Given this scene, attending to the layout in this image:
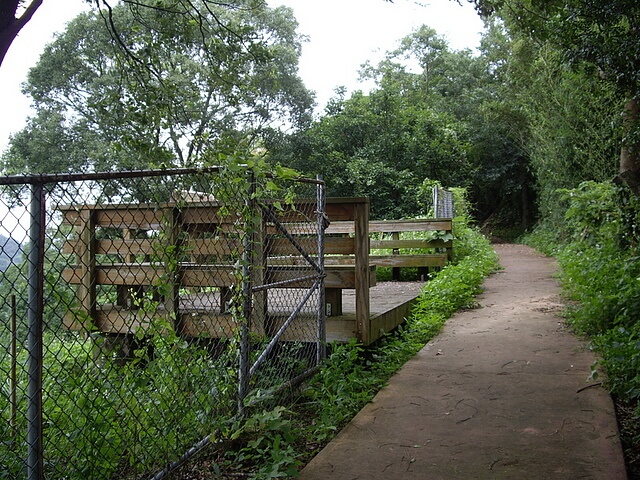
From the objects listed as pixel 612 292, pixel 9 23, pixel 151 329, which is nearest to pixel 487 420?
pixel 151 329

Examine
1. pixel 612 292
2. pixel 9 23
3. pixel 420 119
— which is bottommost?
pixel 612 292

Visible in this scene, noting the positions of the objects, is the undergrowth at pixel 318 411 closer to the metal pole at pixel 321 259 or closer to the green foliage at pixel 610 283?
the metal pole at pixel 321 259

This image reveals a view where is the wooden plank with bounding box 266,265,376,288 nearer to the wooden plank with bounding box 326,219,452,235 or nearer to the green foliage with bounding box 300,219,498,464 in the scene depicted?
the green foliage with bounding box 300,219,498,464

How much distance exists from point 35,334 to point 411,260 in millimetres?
8832

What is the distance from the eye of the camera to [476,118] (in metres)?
29.6

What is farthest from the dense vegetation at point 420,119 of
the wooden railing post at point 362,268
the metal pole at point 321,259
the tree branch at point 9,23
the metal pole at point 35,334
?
the metal pole at point 35,334

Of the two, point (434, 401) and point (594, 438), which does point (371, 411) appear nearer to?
point (434, 401)

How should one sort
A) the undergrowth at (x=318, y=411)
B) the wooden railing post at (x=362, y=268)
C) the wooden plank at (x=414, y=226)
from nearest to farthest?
the undergrowth at (x=318, y=411) → the wooden railing post at (x=362, y=268) → the wooden plank at (x=414, y=226)

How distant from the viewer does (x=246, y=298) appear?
318 centimetres

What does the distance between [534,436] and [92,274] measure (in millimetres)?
3522

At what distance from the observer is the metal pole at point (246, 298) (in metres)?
3.12

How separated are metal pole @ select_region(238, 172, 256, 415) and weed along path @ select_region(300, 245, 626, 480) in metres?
0.60

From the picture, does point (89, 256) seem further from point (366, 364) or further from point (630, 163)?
point (630, 163)

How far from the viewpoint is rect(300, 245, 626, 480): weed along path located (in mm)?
2801
